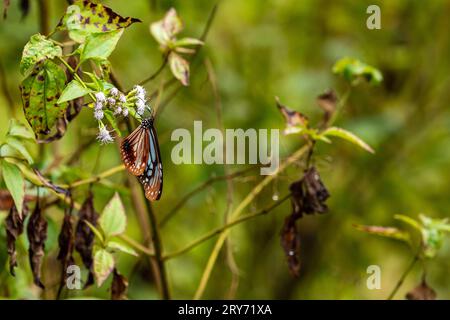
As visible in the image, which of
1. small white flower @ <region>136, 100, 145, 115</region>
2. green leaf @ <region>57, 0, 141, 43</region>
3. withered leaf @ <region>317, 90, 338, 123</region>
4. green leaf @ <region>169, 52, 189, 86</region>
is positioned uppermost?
green leaf @ <region>57, 0, 141, 43</region>

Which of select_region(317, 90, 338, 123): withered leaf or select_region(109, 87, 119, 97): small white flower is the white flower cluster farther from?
select_region(317, 90, 338, 123): withered leaf

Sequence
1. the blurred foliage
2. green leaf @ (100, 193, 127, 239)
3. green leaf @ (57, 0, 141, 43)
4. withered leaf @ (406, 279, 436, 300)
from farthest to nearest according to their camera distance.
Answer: the blurred foliage
withered leaf @ (406, 279, 436, 300)
green leaf @ (100, 193, 127, 239)
green leaf @ (57, 0, 141, 43)

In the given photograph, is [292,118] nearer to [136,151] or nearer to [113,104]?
[136,151]

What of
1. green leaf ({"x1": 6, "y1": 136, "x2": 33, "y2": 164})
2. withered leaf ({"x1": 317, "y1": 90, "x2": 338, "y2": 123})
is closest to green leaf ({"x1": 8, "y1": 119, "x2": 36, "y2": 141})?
green leaf ({"x1": 6, "y1": 136, "x2": 33, "y2": 164})

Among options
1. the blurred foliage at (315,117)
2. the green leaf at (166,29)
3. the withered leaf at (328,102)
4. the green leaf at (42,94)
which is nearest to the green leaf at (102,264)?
the green leaf at (42,94)
